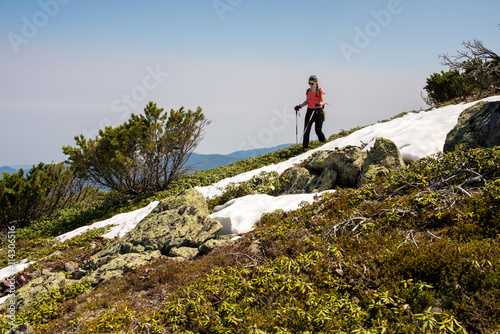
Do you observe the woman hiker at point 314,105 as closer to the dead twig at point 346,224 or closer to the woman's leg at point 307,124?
the woman's leg at point 307,124

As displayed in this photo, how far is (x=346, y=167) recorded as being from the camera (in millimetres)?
8719

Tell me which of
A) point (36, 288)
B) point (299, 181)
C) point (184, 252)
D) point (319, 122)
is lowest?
point (184, 252)

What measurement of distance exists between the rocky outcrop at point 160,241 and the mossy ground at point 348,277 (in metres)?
0.52

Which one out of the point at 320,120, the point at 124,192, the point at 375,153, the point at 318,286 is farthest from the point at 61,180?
the point at 318,286

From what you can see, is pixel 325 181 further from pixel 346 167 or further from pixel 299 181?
pixel 299 181

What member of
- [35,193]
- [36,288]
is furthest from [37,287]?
[35,193]

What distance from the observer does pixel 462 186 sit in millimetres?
5086

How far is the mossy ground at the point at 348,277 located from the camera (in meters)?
3.12

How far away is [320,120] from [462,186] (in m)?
11.1

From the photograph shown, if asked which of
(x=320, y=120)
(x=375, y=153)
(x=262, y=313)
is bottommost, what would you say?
(x=262, y=313)

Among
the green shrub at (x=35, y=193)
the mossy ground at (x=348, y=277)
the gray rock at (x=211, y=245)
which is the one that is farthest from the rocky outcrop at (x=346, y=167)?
the green shrub at (x=35, y=193)

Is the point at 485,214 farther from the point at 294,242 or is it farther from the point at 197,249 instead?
the point at 197,249

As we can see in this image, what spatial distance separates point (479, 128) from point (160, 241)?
7437 millimetres

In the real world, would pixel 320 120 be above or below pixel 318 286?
above
